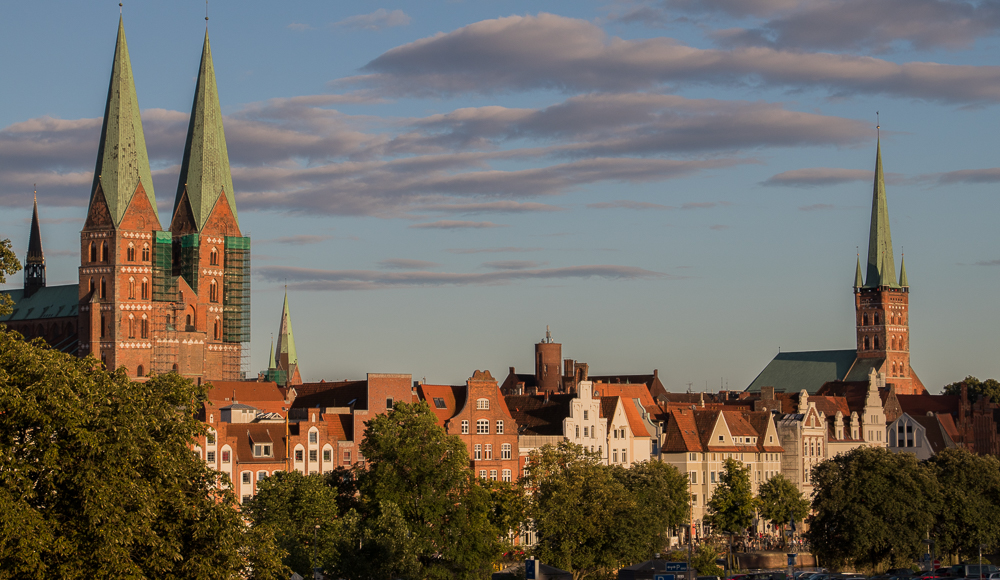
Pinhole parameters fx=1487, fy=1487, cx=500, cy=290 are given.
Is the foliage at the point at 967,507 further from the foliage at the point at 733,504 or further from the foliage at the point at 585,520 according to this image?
the foliage at the point at 585,520

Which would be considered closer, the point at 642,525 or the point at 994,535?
the point at 642,525

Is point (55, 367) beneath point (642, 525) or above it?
above

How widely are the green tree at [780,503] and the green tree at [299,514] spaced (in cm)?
5264

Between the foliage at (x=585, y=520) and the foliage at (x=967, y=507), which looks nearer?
the foliage at (x=585, y=520)

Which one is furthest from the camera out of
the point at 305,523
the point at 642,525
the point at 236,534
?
the point at 642,525

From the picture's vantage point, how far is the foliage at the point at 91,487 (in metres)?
47.0

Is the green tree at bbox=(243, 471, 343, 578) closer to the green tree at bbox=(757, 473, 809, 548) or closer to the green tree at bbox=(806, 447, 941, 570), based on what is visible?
the green tree at bbox=(806, 447, 941, 570)

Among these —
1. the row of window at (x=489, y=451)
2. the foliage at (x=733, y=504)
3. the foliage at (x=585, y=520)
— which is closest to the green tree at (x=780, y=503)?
the foliage at (x=733, y=504)

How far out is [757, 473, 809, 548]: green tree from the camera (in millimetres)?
131125

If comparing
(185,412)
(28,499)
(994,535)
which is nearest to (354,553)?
(185,412)

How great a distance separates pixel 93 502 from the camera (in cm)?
4759

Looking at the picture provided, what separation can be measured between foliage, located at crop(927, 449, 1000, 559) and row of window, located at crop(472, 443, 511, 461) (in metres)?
33.3

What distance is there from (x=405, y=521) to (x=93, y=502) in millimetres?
36083

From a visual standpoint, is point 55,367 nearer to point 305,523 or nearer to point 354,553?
point 354,553
